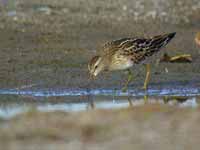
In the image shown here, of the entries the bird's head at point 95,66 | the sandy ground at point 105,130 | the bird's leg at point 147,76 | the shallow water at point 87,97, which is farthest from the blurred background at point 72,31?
the sandy ground at point 105,130

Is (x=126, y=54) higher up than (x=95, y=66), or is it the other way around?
(x=126, y=54)

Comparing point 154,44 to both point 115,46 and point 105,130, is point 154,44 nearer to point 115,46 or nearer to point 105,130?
point 115,46

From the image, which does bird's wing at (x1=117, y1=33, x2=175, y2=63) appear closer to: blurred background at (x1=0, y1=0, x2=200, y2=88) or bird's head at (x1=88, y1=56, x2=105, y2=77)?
bird's head at (x1=88, y1=56, x2=105, y2=77)

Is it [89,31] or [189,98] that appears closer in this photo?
[189,98]

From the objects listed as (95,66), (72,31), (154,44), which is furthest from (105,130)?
(72,31)

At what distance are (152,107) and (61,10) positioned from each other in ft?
36.3

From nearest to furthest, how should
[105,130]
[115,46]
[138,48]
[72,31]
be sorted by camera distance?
1. [105,130]
2. [138,48]
3. [115,46]
4. [72,31]

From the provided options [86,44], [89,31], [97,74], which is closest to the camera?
[97,74]

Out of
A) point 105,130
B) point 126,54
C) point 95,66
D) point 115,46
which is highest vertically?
point 115,46

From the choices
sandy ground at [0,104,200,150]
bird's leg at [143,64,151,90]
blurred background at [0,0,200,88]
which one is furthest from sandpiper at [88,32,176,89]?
sandy ground at [0,104,200,150]

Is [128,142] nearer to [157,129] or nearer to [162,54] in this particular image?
[157,129]

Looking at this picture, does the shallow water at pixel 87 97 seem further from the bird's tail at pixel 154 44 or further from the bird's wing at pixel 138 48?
the bird's tail at pixel 154 44

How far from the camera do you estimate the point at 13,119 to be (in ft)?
29.0

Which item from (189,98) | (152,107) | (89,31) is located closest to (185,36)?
(89,31)
